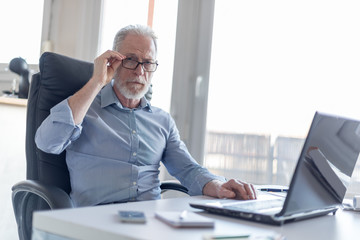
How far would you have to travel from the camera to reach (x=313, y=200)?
110 centimetres

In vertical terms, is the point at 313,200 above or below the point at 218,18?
below

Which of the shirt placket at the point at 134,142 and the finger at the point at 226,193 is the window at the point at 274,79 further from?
the finger at the point at 226,193

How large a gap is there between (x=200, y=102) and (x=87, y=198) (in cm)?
115

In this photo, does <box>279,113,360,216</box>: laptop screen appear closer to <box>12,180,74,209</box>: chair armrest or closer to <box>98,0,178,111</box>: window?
<box>12,180,74,209</box>: chair armrest

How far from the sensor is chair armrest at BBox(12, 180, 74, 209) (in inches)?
51.0

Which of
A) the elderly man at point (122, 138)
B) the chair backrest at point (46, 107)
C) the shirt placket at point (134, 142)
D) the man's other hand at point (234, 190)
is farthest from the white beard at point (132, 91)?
the man's other hand at point (234, 190)

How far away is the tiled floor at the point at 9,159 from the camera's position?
2475 millimetres

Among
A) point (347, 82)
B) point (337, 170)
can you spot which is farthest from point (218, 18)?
point (337, 170)

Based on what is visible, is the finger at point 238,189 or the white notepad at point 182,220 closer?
the white notepad at point 182,220

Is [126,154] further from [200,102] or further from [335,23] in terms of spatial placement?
[335,23]

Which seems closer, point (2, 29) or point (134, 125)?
point (134, 125)

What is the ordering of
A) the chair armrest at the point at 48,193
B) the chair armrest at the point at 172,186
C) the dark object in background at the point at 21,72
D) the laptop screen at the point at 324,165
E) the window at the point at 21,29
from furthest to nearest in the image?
the window at the point at 21,29
the dark object in background at the point at 21,72
the chair armrest at the point at 172,186
the chair armrest at the point at 48,193
the laptop screen at the point at 324,165

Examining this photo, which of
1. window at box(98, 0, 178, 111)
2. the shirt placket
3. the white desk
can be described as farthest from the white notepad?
window at box(98, 0, 178, 111)

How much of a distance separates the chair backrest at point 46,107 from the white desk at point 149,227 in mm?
596
